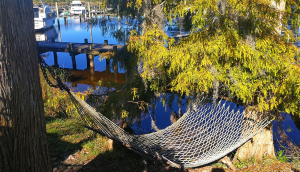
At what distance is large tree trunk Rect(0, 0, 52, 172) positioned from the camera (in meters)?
2.11

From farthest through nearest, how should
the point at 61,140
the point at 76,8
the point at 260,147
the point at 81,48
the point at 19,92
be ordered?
the point at 76,8, the point at 81,48, the point at 61,140, the point at 260,147, the point at 19,92

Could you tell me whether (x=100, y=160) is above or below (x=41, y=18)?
below

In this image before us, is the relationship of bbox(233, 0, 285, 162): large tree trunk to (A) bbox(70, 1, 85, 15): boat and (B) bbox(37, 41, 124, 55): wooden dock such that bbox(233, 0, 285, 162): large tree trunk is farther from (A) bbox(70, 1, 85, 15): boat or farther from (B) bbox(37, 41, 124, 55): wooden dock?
(A) bbox(70, 1, 85, 15): boat

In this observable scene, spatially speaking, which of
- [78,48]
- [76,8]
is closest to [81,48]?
[78,48]

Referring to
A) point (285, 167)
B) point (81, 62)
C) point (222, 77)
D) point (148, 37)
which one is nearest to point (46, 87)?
point (148, 37)

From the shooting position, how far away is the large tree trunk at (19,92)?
6.91 ft

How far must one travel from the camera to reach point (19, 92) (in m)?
2.23

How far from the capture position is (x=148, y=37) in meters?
4.67

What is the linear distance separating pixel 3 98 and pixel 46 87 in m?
5.49

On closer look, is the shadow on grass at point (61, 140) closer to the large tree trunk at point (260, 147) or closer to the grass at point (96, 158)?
the grass at point (96, 158)

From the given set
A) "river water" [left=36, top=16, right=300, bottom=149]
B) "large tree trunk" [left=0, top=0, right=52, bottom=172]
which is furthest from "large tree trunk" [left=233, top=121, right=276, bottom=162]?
"large tree trunk" [left=0, top=0, right=52, bottom=172]

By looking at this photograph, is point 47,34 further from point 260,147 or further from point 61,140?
point 260,147

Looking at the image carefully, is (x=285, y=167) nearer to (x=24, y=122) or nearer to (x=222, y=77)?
(x=222, y=77)

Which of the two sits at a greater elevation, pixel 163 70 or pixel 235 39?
pixel 235 39
